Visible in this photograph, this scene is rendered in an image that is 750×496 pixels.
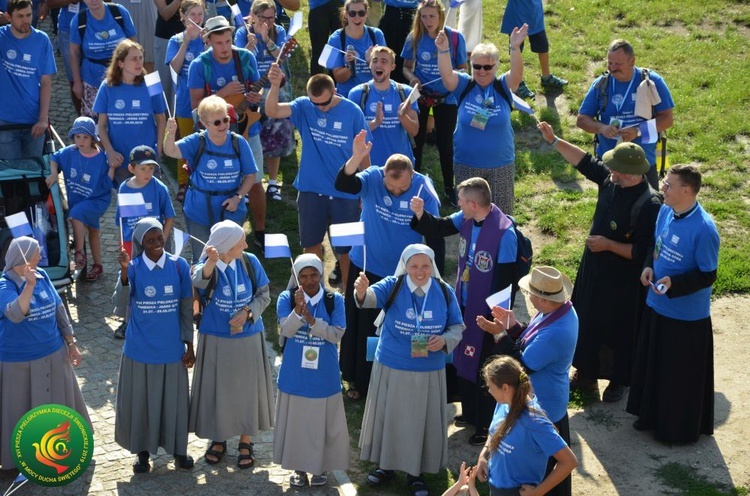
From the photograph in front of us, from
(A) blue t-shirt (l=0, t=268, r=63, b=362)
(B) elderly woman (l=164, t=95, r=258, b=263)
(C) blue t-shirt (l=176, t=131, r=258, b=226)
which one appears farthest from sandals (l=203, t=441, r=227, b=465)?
(C) blue t-shirt (l=176, t=131, r=258, b=226)

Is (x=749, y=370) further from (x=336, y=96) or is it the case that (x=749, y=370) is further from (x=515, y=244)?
(x=336, y=96)

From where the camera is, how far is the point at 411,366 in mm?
8836

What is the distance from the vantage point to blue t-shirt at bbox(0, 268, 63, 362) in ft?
29.1

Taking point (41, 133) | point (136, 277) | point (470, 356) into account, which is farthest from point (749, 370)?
point (41, 133)

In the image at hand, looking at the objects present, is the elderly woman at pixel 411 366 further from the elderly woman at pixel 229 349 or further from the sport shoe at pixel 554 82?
the sport shoe at pixel 554 82

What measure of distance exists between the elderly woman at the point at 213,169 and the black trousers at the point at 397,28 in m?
4.00

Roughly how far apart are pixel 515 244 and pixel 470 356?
3.37ft

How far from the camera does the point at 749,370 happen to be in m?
10.8

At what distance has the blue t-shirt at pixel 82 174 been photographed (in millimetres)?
11547

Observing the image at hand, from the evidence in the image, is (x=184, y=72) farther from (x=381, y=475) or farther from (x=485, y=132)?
(x=381, y=475)

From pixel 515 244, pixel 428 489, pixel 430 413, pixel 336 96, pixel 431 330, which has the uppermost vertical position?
pixel 336 96

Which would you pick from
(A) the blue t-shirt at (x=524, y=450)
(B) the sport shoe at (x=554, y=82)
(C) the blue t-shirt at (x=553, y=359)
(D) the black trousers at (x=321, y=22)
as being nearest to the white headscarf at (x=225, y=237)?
(C) the blue t-shirt at (x=553, y=359)

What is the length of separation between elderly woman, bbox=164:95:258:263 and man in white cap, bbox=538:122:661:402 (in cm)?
283

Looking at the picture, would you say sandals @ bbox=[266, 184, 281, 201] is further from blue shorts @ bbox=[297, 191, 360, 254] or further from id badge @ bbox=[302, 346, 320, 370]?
id badge @ bbox=[302, 346, 320, 370]
